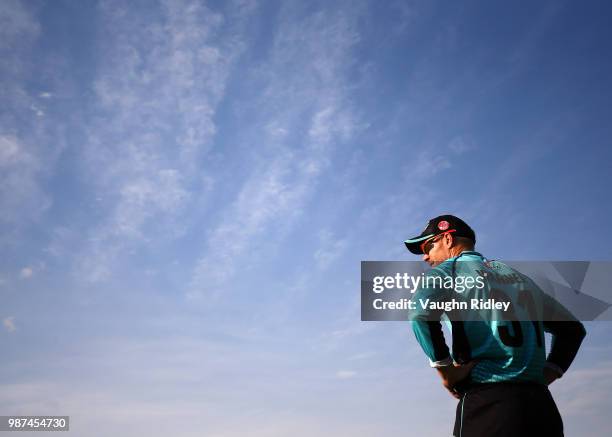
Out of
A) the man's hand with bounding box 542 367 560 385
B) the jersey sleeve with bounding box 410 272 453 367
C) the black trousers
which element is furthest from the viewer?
the man's hand with bounding box 542 367 560 385

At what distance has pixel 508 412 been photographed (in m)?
4.39

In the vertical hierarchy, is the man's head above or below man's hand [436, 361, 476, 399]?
above

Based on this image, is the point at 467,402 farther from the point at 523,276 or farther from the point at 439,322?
the point at 523,276

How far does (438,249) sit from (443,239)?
0.15 metres

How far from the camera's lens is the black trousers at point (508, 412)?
435cm

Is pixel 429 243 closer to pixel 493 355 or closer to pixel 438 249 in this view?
pixel 438 249

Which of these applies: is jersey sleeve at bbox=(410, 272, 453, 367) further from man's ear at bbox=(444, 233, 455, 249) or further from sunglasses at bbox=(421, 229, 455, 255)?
sunglasses at bbox=(421, 229, 455, 255)

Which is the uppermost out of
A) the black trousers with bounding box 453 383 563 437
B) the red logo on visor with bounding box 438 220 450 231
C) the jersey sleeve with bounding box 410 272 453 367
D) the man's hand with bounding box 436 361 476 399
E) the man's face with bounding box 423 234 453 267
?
the red logo on visor with bounding box 438 220 450 231

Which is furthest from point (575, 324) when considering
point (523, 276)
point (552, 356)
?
point (523, 276)

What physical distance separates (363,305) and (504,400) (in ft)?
14.5

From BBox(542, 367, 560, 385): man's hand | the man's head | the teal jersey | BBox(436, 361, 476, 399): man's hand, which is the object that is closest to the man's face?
the man's head

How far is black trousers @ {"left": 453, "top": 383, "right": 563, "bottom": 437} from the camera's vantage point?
4.35m

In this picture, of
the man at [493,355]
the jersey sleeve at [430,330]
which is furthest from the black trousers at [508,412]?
the jersey sleeve at [430,330]

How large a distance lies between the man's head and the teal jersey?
706 millimetres
